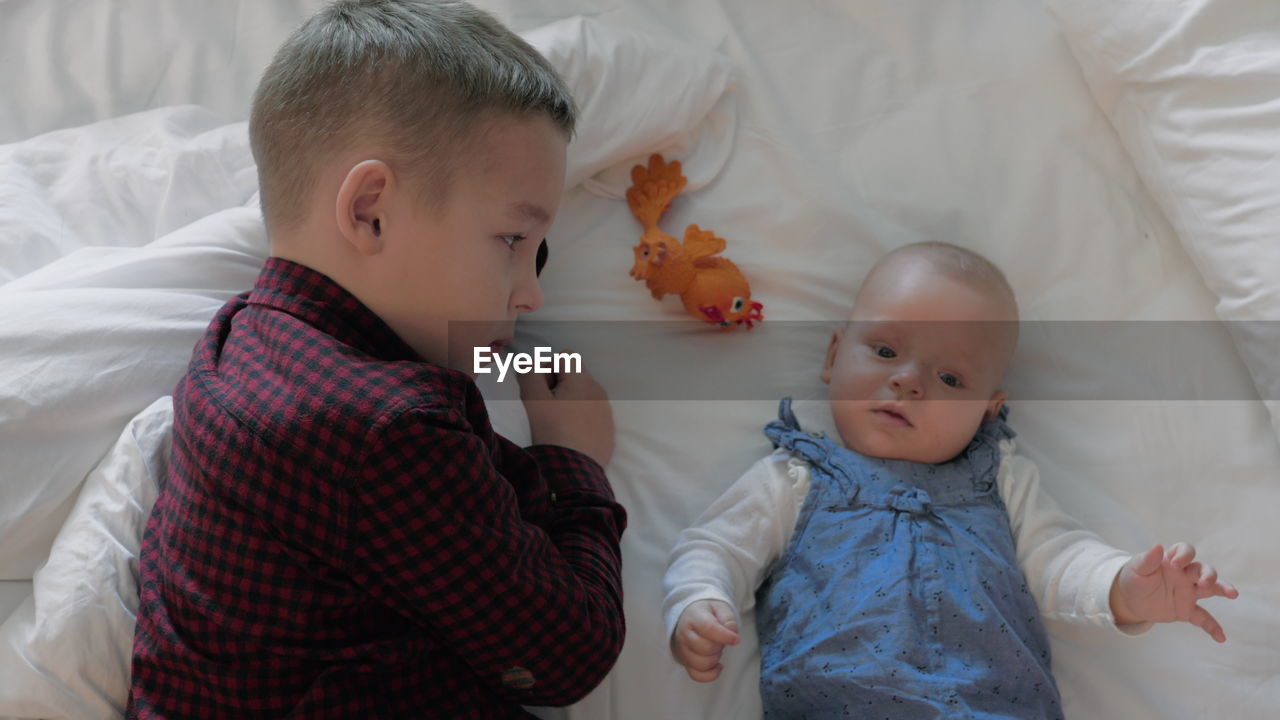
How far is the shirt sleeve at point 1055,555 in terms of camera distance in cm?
100

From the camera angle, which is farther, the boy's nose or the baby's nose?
the baby's nose

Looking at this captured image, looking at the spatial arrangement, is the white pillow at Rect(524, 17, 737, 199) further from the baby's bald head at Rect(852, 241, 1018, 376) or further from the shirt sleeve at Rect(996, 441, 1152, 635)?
the shirt sleeve at Rect(996, 441, 1152, 635)

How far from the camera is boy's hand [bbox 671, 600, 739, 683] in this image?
0.95 metres

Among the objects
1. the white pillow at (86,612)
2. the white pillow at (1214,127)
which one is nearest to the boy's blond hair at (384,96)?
the white pillow at (86,612)

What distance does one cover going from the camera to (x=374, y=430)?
0.73 metres

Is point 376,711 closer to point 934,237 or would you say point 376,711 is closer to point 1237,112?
point 934,237

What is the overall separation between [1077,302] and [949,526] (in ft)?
1.26

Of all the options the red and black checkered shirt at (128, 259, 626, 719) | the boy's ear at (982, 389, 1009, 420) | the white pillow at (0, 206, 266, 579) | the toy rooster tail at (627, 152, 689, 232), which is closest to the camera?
the red and black checkered shirt at (128, 259, 626, 719)

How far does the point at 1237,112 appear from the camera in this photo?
1.19m

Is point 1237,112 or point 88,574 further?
point 1237,112

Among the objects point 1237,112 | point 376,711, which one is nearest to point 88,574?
point 376,711

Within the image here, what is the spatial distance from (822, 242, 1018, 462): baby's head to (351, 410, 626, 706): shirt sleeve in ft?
1.21

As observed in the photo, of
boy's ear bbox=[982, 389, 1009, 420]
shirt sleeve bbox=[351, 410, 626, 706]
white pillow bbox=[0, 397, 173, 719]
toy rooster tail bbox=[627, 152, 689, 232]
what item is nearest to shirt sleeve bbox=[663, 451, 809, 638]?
shirt sleeve bbox=[351, 410, 626, 706]

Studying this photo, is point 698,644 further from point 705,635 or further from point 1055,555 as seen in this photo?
point 1055,555
